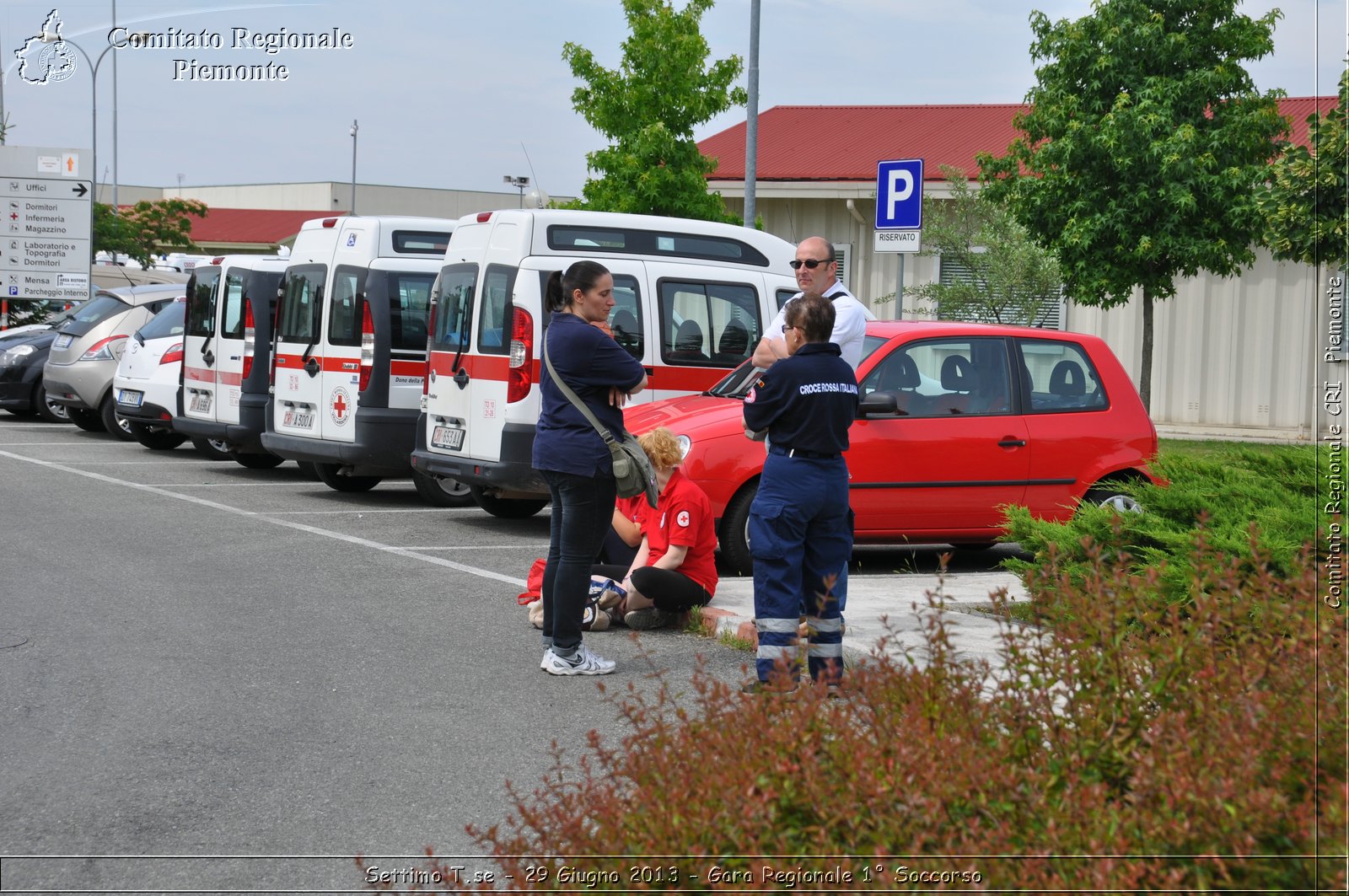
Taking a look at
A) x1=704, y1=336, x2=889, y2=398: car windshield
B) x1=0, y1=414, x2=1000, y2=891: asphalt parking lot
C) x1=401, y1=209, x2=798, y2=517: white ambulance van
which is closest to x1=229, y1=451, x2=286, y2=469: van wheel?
x1=0, y1=414, x2=1000, y2=891: asphalt parking lot

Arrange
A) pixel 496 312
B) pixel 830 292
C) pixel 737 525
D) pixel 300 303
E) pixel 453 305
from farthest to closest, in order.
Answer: pixel 300 303 < pixel 453 305 < pixel 496 312 < pixel 737 525 < pixel 830 292

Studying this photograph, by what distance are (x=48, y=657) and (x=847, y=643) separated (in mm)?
3927

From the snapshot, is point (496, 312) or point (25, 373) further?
point (25, 373)

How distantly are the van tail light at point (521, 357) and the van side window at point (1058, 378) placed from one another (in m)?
3.60

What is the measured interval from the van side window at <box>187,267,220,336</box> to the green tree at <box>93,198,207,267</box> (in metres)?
34.6

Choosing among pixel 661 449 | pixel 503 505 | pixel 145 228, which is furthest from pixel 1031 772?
pixel 145 228

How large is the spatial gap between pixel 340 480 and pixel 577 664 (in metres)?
8.52

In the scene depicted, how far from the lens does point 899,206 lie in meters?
12.3

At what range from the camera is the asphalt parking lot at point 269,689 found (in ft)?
15.1

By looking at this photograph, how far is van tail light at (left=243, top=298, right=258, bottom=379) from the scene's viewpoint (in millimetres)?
15523

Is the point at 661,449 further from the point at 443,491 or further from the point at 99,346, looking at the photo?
the point at 99,346

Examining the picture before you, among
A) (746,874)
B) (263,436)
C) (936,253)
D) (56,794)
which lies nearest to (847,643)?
(56,794)

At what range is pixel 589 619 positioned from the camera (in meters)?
7.99

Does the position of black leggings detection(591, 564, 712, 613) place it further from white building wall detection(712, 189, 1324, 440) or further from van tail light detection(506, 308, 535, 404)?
white building wall detection(712, 189, 1324, 440)
